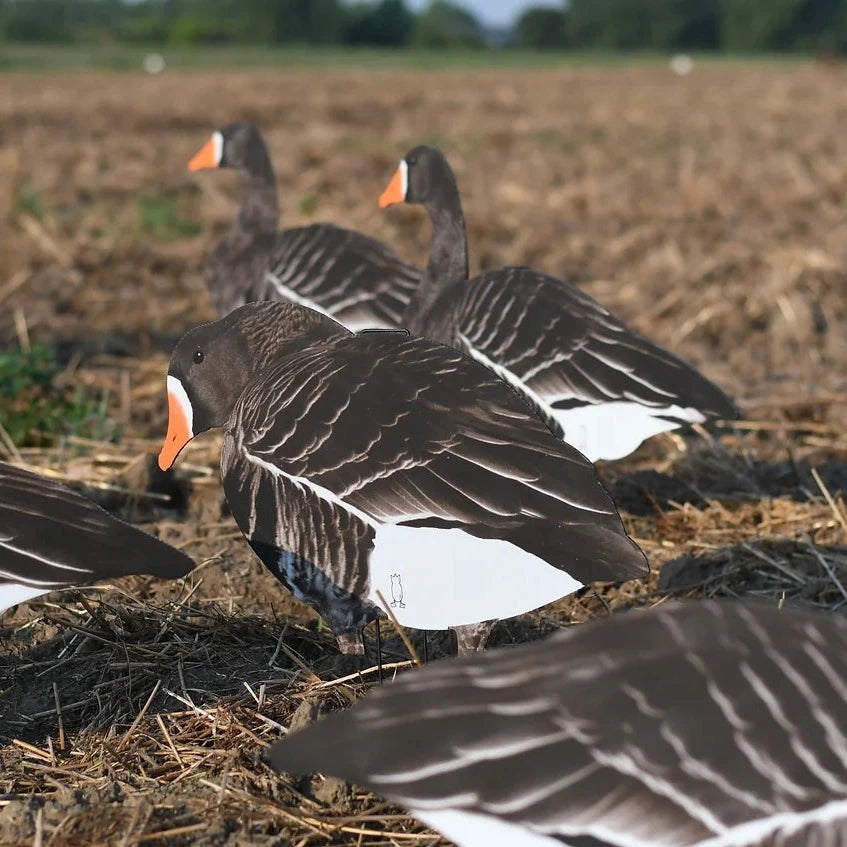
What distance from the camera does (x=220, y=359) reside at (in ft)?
14.5

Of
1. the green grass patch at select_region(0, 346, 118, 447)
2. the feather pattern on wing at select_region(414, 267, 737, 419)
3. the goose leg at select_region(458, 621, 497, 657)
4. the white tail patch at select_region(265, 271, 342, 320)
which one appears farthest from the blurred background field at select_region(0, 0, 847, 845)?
the white tail patch at select_region(265, 271, 342, 320)

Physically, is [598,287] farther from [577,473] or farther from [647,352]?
[577,473]

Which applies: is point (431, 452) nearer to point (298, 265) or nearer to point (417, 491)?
point (417, 491)

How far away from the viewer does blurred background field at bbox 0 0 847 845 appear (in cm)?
361

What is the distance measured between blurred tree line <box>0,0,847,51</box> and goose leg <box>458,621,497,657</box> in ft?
275

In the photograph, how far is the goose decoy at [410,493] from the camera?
11.1 feet

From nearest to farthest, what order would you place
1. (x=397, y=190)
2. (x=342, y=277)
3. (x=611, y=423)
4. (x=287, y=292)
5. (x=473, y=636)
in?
(x=473, y=636) < (x=611, y=423) < (x=397, y=190) < (x=342, y=277) < (x=287, y=292)

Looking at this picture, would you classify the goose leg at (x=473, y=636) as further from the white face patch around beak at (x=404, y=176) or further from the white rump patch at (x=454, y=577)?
the white face patch around beak at (x=404, y=176)

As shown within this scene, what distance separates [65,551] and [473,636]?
1242 millimetres

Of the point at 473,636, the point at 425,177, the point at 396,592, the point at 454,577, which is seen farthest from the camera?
the point at 425,177

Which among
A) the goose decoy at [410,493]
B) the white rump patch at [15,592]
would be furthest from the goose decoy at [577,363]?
the white rump patch at [15,592]

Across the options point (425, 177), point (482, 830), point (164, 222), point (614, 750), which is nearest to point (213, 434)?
point (425, 177)

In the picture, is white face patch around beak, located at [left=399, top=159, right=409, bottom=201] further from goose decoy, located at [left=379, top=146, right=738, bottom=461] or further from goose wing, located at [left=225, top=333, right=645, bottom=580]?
goose wing, located at [left=225, top=333, right=645, bottom=580]

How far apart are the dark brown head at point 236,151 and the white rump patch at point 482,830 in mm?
6216
